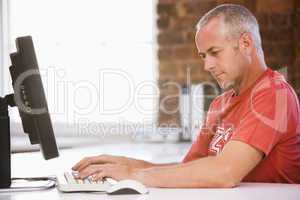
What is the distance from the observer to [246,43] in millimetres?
1833

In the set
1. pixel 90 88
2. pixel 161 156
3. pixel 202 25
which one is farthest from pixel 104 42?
pixel 202 25

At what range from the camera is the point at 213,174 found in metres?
1.56

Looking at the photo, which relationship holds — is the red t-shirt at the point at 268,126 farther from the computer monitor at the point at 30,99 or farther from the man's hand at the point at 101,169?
the computer monitor at the point at 30,99

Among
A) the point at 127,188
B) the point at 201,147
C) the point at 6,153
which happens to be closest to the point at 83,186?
the point at 127,188

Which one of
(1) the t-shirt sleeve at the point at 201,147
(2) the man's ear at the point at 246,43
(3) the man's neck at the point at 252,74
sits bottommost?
(1) the t-shirt sleeve at the point at 201,147

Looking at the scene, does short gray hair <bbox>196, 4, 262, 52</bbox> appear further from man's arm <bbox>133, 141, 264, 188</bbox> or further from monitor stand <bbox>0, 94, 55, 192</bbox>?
monitor stand <bbox>0, 94, 55, 192</bbox>

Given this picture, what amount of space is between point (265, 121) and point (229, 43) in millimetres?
340

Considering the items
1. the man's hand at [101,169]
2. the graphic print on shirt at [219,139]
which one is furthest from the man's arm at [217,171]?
the graphic print on shirt at [219,139]

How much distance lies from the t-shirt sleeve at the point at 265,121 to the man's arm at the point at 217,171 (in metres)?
0.03

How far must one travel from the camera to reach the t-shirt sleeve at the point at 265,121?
1591 mm

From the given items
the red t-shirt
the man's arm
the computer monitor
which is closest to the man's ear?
the red t-shirt

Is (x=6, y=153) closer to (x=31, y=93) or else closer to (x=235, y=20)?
(x=31, y=93)

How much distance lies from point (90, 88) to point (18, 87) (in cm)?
187

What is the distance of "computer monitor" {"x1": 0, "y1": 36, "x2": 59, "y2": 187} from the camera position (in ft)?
4.96
